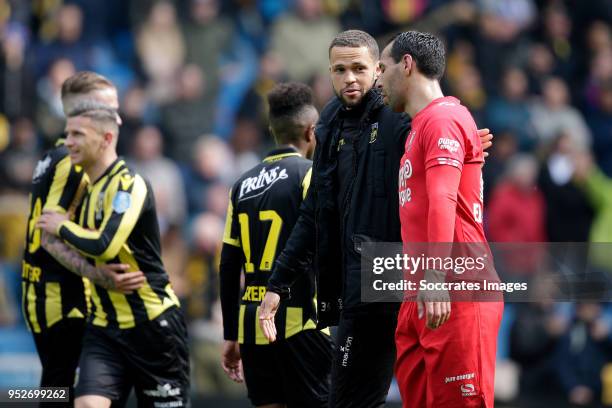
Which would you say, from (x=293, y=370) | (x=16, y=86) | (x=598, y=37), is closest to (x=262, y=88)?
(x=16, y=86)

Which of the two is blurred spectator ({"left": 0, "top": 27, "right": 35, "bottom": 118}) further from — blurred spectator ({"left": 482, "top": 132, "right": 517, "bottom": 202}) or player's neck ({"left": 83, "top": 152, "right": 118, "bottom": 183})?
player's neck ({"left": 83, "top": 152, "right": 118, "bottom": 183})

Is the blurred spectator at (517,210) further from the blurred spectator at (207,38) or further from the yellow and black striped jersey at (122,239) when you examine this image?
the yellow and black striped jersey at (122,239)

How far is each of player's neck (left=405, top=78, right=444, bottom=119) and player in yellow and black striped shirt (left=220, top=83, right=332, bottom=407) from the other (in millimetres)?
1404

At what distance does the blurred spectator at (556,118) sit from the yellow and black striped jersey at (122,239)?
6.75 meters

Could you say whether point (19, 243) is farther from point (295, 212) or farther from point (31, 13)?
point (295, 212)

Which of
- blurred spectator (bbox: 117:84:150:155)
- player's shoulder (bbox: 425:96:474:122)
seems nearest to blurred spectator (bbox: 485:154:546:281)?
blurred spectator (bbox: 117:84:150:155)

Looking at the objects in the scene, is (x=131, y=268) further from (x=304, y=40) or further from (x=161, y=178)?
(x=304, y=40)

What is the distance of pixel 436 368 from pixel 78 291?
316 centimetres

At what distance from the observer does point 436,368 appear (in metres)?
5.11

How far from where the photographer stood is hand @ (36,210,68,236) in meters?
6.90

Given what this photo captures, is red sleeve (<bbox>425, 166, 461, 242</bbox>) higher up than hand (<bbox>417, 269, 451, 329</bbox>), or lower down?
higher up

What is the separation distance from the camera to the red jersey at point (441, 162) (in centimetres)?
510

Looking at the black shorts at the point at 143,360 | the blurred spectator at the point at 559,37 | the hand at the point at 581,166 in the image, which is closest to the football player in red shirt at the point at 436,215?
the black shorts at the point at 143,360

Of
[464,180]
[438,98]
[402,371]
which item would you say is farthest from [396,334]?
[438,98]
